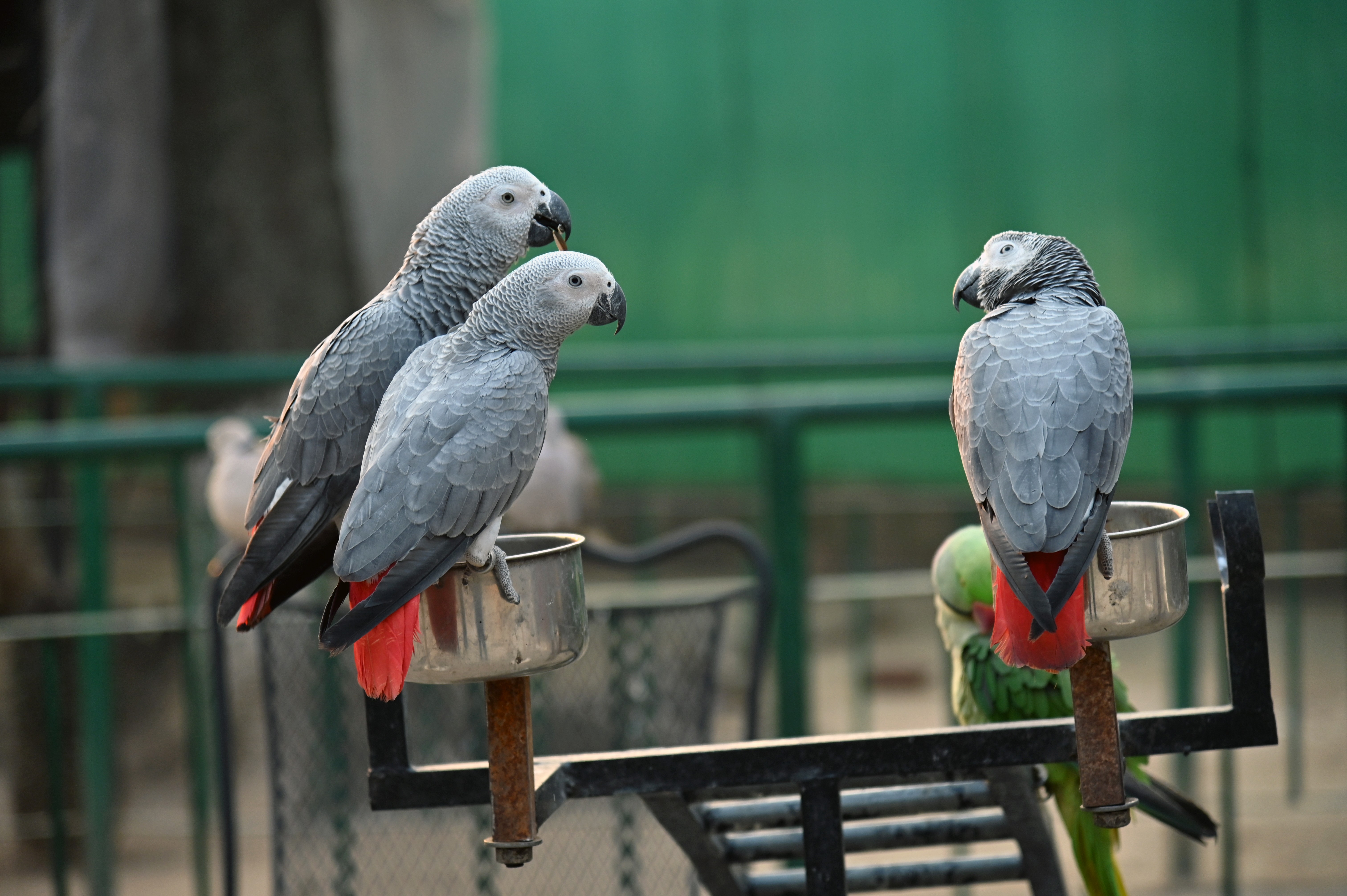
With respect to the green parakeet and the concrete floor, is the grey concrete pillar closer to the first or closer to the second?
the concrete floor

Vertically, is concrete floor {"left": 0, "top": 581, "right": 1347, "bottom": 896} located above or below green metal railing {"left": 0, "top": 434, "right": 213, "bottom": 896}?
below

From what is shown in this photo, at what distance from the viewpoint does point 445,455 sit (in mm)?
804

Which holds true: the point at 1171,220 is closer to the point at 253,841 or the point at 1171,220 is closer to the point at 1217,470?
the point at 1217,470

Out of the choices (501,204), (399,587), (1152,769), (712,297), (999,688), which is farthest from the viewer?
(712,297)

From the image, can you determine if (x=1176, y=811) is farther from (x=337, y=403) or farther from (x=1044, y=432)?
(x=337, y=403)

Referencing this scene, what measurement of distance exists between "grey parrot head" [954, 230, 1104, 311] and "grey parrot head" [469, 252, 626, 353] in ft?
1.05

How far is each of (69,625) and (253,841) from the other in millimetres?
759

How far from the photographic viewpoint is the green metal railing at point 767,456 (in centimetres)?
196

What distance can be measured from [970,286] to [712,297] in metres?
3.86

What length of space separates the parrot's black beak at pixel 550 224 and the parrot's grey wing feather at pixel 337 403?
13 centimetres

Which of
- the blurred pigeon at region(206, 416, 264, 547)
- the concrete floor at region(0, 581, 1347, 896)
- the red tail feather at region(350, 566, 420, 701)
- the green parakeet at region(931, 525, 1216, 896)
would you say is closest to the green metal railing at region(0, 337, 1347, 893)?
the blurred pigeon at region(206, 416, 264, 547)

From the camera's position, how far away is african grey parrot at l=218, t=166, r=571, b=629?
90 centimetres

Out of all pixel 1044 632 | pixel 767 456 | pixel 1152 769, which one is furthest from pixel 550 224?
pixel 1152 769

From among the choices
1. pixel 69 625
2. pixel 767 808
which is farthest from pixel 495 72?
pixel 767 808
